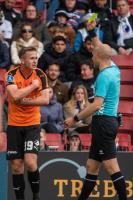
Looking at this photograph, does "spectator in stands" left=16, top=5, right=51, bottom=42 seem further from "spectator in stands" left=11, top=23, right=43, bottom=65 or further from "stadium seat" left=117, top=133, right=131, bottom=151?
"stadium seat" left=117, top=133, right=131, bottom=151

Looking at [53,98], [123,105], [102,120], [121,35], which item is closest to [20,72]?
[102,120]

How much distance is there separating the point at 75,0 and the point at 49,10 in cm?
65

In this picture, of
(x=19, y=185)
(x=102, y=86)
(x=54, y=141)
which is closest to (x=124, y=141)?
(x=54, y=141)

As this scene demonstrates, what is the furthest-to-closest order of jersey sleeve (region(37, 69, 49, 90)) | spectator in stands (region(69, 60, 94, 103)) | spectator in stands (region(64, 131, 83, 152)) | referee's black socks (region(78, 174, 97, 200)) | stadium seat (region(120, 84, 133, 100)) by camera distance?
stadium seat (region(120, 84, 133, 100)), spectator in stands (region(69, 60, 94, 103)), spectator in stands (region(64, 131, 83, 152)), jersey sleeve (region(37, 69, 49, 90)), referee's black socks (region(78, 174, 97, 200))

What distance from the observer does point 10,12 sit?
14.8m

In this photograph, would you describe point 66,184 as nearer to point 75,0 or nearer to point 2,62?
point 2,62

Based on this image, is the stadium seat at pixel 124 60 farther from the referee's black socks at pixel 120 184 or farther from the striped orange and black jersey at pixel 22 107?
→ the referee's black socks at pixel 120 184

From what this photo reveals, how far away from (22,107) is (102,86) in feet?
3.60

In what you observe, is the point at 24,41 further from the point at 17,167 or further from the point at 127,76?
the point at 17,167

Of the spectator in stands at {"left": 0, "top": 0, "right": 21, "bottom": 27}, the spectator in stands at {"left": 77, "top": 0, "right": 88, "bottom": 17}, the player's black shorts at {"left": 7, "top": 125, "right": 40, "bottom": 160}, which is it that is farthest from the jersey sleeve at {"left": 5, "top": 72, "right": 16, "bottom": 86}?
the spectator in stands at {"left": 77, "top": 0, "right": 88, "bottom": 17}

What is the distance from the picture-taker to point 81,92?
1236 cm

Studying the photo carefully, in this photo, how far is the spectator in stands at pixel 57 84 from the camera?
1278cm

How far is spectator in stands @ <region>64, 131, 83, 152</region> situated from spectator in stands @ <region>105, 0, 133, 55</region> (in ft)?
10.7

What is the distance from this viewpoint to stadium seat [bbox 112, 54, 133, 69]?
13633 millimetres
